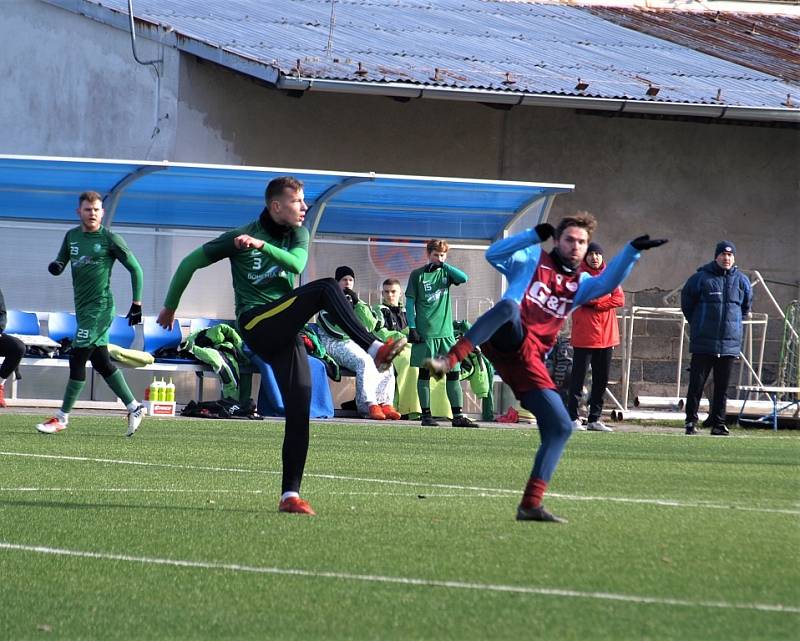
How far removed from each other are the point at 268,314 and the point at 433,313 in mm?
10046

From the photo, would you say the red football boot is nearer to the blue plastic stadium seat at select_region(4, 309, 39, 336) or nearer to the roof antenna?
the blue plastic stadium seat at select_region(4, 309, 39, 336)

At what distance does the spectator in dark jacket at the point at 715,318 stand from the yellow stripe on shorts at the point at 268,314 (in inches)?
411

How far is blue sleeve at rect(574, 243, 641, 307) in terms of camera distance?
27.1ft

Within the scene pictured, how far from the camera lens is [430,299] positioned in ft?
60.4

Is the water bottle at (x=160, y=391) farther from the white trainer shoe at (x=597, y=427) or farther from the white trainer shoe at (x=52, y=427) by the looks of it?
the white trainer shoe at (x=597, y=427)

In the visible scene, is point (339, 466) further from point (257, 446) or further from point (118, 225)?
point (118, 225)

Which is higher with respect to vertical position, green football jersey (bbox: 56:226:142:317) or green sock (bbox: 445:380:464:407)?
green football jersey (bbox: 56:226:142:317)

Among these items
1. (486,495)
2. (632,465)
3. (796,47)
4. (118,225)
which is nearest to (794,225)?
(796,47)

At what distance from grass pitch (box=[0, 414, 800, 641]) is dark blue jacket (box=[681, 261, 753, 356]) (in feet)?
19.8

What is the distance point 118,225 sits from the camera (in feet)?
68.2

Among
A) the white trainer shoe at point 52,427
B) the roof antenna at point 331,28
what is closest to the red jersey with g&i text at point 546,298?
the white trainer shoe at point 52,427

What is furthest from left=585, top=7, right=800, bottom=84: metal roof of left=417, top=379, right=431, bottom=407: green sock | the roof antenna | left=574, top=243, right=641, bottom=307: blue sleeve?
left=574, top=243, right=641, bottom=307: blue sleeve

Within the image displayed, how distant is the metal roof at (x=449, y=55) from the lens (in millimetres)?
20938

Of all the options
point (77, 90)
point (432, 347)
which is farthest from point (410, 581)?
point (77, 90)
